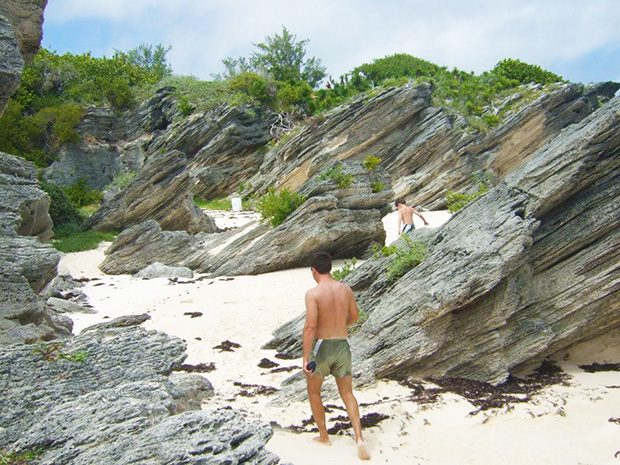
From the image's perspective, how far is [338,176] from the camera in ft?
55.5

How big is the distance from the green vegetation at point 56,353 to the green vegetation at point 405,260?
17.3 feet

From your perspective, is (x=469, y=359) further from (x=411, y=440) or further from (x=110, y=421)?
(x=110, y=421)

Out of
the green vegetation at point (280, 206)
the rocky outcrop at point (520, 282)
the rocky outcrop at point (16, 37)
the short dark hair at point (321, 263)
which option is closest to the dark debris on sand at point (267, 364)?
the rocky outcrop at point (520, 282)

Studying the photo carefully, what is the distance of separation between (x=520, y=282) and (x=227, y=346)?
215 inches

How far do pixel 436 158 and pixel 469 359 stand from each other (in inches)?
945

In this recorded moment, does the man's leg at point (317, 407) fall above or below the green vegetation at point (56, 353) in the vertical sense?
below

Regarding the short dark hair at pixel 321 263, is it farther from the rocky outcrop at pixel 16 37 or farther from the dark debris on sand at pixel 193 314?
the dark debris on sand at pixel 193 314

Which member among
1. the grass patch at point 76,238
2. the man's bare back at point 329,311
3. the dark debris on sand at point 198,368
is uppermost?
the grass patch at point 76,238

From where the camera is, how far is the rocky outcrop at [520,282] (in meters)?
7.43

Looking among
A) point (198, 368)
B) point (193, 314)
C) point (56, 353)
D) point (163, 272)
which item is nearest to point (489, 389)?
point (198, 368)

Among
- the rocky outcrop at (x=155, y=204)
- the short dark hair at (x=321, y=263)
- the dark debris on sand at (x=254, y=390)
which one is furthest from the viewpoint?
the rocky outcrop at (x=155, y=204)

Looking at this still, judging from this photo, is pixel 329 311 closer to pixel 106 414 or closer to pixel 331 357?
pixel 331 357

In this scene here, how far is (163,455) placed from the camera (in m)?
3.54

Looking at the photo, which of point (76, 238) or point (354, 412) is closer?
point (354, 412)
